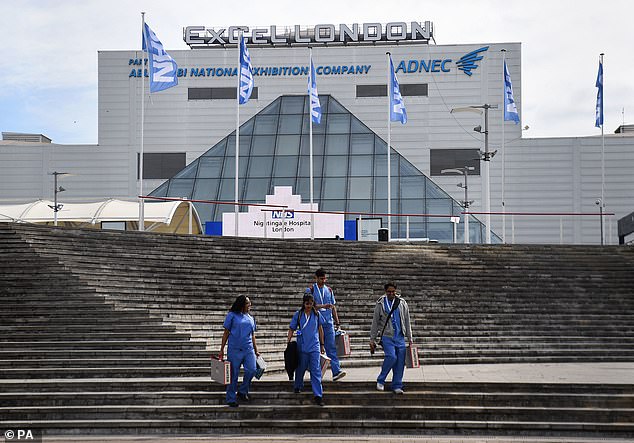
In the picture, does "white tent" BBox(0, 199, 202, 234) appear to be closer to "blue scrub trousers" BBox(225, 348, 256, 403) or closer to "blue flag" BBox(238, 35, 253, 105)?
"blue flag" BBox(238, 35, 253, 105)

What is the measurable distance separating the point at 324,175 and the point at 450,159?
874cm

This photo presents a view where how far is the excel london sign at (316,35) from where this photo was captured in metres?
53.3

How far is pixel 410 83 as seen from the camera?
5169 cm

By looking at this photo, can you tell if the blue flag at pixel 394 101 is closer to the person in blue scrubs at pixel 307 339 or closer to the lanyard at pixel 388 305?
the lanyard at pixel 388 305

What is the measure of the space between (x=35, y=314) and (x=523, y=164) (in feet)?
124

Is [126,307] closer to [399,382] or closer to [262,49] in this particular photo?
[399,382]

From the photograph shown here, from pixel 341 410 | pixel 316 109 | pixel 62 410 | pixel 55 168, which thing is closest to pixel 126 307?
pixel 62 410

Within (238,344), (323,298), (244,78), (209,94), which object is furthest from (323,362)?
(209,94)

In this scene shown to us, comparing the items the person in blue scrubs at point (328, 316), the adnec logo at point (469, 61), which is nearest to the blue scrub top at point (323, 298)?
the person in blue scrubs at point (328, 316)

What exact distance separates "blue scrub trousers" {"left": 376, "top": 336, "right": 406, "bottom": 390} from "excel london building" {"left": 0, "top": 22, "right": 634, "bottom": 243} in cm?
3507

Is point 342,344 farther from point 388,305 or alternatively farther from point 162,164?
point 162,164

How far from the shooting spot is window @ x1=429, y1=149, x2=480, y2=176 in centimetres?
4975

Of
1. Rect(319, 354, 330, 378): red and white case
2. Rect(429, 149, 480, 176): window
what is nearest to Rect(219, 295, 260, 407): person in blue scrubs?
Rect(319, 354, 330, 378): red and white case

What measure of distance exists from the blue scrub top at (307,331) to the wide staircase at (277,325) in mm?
646
